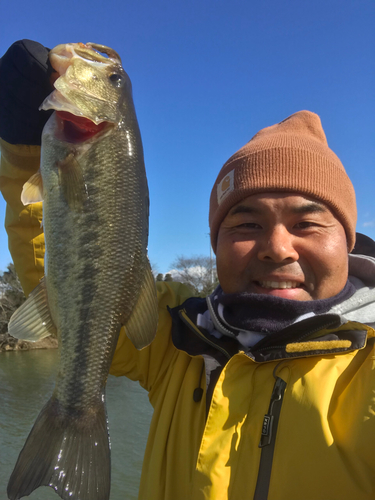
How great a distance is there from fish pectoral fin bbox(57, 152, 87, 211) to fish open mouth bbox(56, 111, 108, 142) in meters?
0.17

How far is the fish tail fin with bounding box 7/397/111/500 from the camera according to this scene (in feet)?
5.43

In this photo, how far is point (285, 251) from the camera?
1.96 meters

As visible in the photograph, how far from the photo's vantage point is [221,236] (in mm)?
2312

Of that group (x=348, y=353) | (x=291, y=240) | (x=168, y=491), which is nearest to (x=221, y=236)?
(x=291, y=240)

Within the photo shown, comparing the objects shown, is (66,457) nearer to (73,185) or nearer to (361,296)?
(73,185)

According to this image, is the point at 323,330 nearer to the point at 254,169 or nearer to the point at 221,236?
the point at 221,236

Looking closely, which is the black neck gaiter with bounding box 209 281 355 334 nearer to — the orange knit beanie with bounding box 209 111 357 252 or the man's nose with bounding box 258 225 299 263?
the man's nose with bounding box 258 225 299 263

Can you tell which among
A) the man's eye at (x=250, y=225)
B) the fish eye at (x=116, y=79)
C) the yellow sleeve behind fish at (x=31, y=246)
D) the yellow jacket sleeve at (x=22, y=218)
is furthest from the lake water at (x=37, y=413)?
the fish eye at (x=116, y=79)

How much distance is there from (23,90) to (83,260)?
1.10 meters

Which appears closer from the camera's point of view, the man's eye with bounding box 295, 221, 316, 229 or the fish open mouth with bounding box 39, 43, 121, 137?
the fish open mouth with bounding box 39, 43, 121, 137

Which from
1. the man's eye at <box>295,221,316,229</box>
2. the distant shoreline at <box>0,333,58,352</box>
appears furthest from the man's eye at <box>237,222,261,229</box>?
the distant shoreline at <box>0,333,58,352</box>

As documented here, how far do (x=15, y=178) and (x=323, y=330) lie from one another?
2090 mm

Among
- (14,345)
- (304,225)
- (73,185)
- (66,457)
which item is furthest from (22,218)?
(14,345)

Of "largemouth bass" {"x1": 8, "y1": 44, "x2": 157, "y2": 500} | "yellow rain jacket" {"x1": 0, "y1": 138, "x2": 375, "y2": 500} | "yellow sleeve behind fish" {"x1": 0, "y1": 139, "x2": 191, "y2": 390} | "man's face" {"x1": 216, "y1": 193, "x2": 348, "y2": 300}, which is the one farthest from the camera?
"yellow sleeve behind fish" {"x1": 0, "y1": 139, "x2": 191, "y2": 390}
